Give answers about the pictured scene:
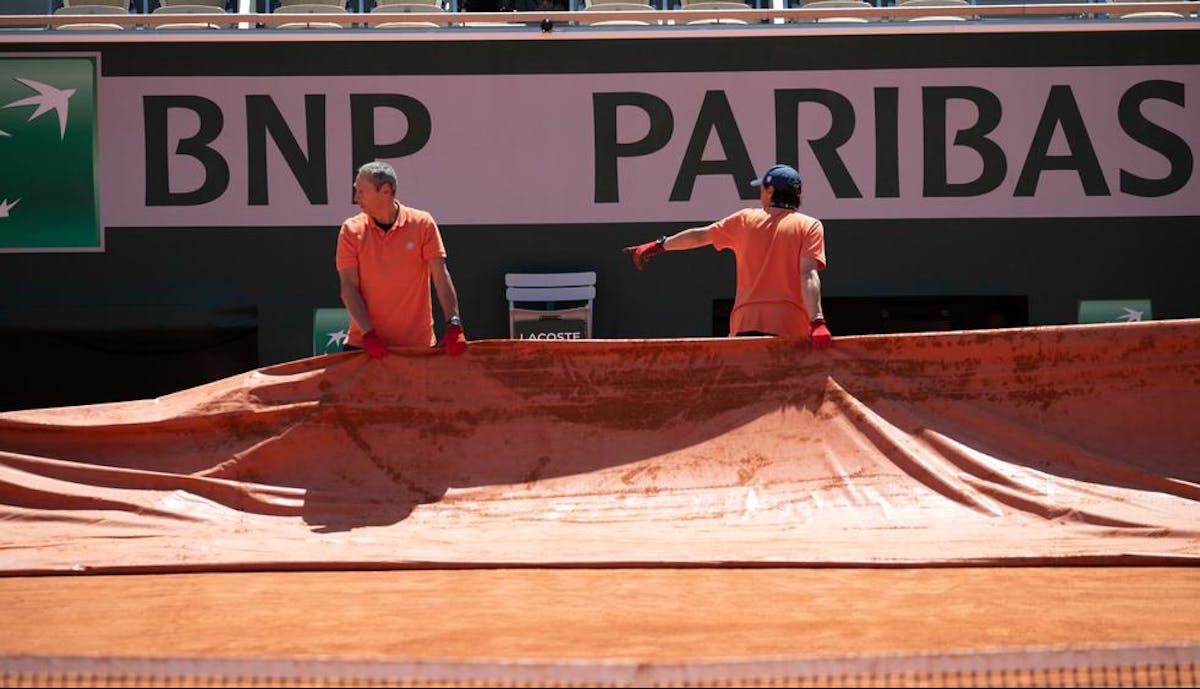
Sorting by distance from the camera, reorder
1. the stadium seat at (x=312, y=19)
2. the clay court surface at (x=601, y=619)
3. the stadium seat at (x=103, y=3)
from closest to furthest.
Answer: the clay court surface at (x=601, y=619) → the stadium seat at (x=312, y=19) → the stadium seat at (x=103, y=3)

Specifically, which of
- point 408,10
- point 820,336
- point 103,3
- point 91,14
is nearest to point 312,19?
point 408,10

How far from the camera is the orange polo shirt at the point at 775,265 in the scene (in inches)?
271

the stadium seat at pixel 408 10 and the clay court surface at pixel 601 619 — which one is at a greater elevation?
the stadium seat at pixel 408 10

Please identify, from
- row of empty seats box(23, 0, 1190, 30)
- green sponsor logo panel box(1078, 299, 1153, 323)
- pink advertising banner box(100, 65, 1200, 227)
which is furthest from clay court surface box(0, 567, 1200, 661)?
row of empty seats box(23, 0, 1190, 30)

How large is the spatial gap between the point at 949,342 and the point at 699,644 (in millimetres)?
3029

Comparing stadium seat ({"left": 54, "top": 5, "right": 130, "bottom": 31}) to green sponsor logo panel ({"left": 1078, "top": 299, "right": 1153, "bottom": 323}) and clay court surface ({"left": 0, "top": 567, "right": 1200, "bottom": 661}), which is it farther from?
green sponsor logo panel ({"left": 1078, "top": 299, "right": 1153, "bottom": 323})

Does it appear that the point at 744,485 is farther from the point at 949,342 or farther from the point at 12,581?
the point at 12,581

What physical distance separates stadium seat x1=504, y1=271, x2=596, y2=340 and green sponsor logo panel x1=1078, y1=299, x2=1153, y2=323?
3.66 meters

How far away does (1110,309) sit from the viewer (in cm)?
1086

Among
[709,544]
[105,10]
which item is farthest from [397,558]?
[105,10]

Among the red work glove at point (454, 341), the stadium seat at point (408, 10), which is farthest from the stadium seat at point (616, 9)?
the red work glove at point (454, 341)

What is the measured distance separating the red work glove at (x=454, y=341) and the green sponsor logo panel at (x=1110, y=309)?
236 inches

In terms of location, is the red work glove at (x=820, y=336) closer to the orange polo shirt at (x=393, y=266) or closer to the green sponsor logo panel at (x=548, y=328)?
the orange polo shirt at (x=393, y=266)

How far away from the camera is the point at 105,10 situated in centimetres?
1137
